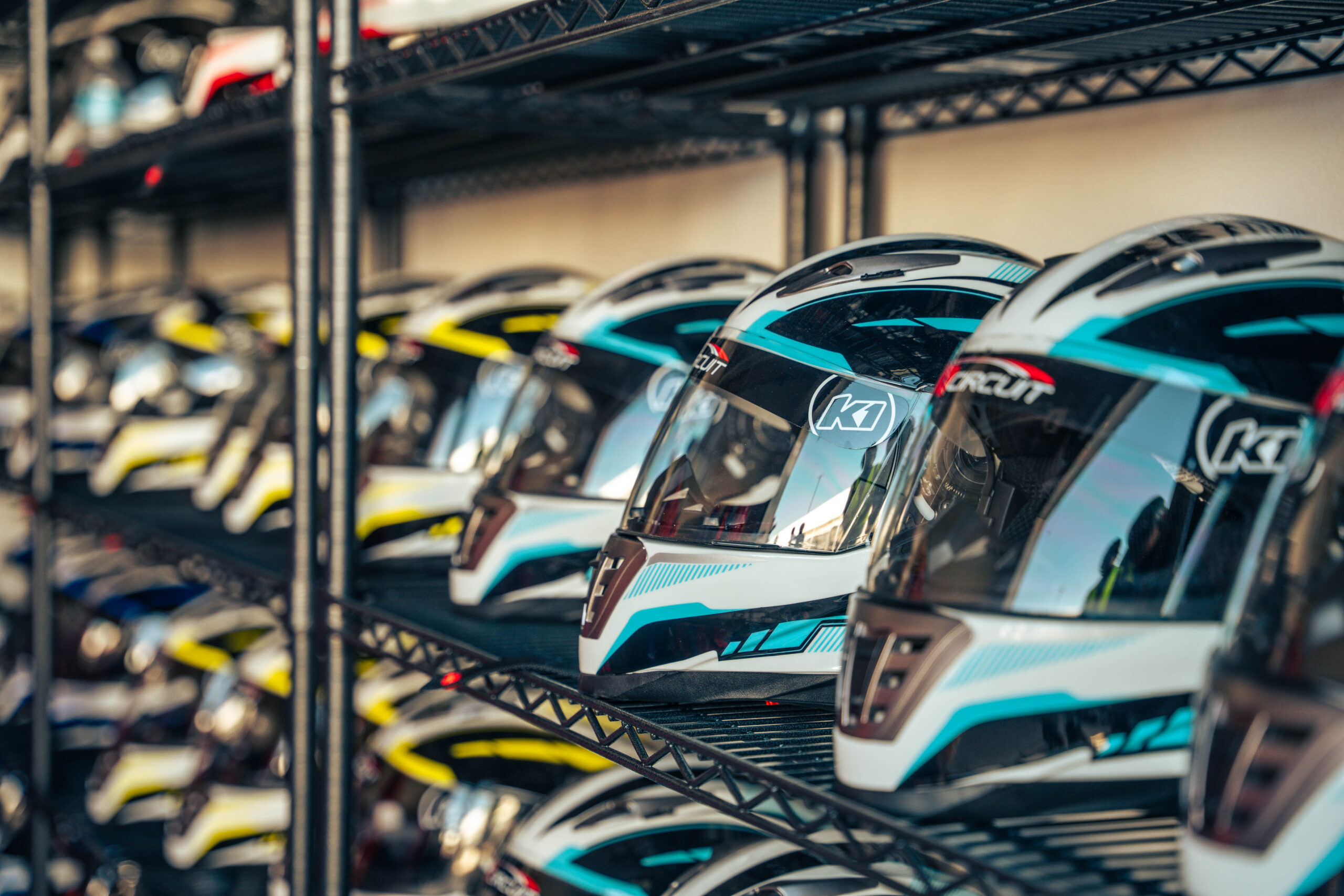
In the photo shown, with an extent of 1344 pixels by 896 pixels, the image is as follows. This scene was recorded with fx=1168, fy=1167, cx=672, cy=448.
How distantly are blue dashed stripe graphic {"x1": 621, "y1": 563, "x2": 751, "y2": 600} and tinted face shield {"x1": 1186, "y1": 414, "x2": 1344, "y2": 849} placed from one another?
0.47 meters

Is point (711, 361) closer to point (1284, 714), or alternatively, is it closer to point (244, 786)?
point (1284, 714)

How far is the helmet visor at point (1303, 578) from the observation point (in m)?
0.62

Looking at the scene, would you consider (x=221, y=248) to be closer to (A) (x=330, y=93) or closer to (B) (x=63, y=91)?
(B) (x=63, y=91)

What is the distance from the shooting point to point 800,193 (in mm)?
1721

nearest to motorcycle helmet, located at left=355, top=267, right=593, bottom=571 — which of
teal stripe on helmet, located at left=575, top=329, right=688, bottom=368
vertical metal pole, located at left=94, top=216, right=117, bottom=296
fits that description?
teal stripe on helmet, located at left=575, top=329, right=688, bottom=368

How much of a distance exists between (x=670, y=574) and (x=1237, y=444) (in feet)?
1.60

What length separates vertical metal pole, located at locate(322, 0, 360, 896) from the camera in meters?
1.49

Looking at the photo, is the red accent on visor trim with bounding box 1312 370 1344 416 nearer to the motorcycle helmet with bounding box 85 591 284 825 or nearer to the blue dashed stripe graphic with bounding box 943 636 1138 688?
the blue dashed stripe graphic with bounding box 943 636 1138 688

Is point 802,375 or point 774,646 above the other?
point 802,375

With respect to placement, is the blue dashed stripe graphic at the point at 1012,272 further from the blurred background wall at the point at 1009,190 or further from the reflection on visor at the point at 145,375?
the reflection on visor at the point at 145,375

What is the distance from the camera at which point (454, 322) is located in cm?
176

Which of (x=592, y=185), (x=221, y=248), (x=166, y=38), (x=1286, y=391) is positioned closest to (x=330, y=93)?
(x=592, y=185)

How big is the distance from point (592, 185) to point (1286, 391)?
1.59 metres

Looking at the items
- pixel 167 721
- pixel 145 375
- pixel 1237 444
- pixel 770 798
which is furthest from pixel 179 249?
pixel 1237 444
